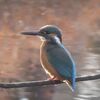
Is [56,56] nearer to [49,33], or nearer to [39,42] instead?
[49,33]

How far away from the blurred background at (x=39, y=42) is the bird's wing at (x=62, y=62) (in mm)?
4339

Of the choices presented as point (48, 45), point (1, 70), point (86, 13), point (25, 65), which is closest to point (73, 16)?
point (86, 13)

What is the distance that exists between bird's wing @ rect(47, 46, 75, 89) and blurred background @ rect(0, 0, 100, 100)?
434 centimetres

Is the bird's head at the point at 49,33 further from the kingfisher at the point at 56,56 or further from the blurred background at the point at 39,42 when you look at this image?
the blurred background at the point at 39,42

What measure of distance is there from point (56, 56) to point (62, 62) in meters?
0.09

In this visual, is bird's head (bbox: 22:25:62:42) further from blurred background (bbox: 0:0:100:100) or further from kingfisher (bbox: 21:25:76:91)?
blurred background (bbox: 0:0:100:100)

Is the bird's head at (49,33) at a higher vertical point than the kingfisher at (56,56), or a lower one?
higher

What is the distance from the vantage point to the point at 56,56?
352cm

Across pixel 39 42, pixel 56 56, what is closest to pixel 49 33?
pixel 56 56

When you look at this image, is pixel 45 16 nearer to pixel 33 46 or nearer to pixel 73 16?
pixel 73 16

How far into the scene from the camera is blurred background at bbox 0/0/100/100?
8.38 meters

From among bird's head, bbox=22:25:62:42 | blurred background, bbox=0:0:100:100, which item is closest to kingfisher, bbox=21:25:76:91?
bird's head, bbox=22:25:62:42

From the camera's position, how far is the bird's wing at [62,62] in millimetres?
3391

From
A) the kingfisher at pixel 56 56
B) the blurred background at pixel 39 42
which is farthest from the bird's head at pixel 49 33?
the blurred background at pixel 39 42
